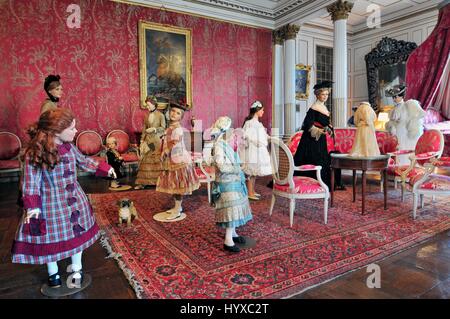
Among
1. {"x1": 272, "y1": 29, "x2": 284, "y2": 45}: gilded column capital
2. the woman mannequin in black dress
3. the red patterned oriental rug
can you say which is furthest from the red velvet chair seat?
{"x1": 272, "y1": 29, "x2": 284, "y2": 45}: gilded column capital

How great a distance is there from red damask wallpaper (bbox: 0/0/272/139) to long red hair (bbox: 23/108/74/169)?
5.67 metres

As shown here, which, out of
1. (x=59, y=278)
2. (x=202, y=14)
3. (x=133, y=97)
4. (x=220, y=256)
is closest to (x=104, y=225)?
(x=59, y=278)

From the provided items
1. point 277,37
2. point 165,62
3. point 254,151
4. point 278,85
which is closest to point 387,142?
point 254,151

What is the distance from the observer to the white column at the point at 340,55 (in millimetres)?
7695

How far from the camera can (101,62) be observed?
290 inches

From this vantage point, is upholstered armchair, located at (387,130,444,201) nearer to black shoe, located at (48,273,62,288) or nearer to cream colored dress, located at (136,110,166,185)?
cream colored dress, located at (136,110,166,185)

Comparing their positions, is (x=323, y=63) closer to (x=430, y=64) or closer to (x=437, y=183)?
(x=430, y=64)

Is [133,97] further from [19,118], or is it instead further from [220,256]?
[220,256]

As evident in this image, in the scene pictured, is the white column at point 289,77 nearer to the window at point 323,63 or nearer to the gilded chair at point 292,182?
the window at point 323,63

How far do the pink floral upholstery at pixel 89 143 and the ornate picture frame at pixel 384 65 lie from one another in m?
9.71

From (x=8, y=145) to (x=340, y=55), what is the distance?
8.18m

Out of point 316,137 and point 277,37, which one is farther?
point 277,37

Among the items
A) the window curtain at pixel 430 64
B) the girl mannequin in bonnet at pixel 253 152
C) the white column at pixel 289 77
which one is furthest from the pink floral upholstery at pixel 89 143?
the window curtain at pixel 430 64
